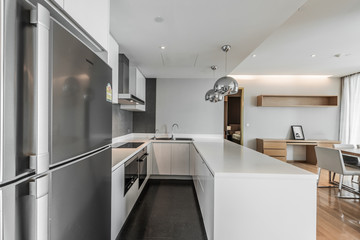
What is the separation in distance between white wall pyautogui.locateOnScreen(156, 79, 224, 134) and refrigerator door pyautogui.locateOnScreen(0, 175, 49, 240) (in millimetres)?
4028

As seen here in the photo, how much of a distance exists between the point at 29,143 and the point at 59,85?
0.24 meters

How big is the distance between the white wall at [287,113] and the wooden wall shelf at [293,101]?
0.42 feet

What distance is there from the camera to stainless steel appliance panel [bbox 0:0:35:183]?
18.3 inches

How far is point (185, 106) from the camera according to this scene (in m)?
4.60

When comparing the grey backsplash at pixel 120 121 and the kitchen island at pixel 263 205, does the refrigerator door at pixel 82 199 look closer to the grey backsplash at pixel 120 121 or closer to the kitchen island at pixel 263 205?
the kitchen island at pixel 263 205

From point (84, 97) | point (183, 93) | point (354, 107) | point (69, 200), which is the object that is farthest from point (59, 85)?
point (354, 107)

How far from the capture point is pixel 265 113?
5469 millimetres

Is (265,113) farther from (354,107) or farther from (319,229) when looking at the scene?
(319,229)

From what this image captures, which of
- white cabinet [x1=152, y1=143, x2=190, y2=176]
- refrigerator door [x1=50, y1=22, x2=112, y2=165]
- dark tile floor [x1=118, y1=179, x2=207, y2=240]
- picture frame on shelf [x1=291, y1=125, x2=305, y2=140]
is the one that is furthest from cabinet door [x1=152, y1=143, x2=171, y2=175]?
picture frame on shelf [x1=291, y1=125, x2=305, y2=140]

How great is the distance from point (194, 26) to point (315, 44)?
97.6 inches

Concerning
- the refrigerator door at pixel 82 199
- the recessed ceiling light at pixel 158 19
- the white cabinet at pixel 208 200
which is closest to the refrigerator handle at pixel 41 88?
the refrigerator door at pixel 82 199

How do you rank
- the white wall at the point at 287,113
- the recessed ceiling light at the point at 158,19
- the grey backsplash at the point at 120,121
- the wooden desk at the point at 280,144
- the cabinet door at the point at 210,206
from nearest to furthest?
1. the cabinet door at the point at 210,206
2. the recessed ceiling light at the point at 158,19
3. the grey backsplash at the point at 120,121
4. the wooden desk at the point at 280,144
5. the white wall at the point at 287,113

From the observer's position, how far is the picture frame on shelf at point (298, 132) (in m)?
5.22

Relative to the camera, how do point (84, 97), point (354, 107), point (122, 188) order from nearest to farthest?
point (84, 97)
point (122, 188)
point (354, 107)
